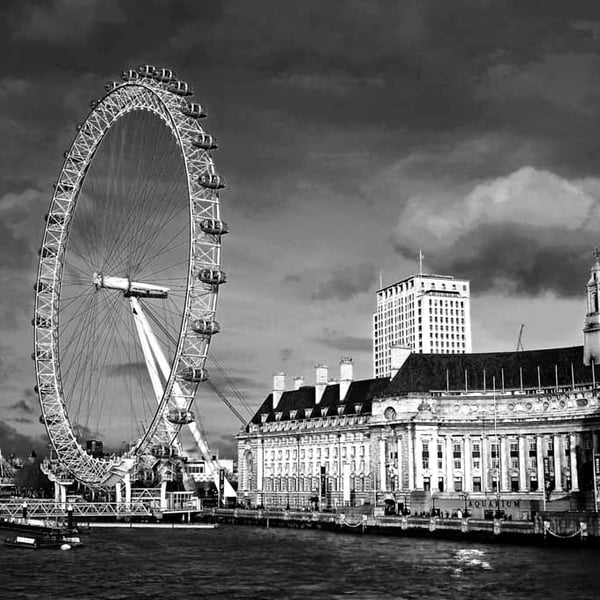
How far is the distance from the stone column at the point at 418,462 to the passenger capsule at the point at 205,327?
130 ft

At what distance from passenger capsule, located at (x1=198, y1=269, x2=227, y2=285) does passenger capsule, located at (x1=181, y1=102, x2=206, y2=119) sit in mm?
13758

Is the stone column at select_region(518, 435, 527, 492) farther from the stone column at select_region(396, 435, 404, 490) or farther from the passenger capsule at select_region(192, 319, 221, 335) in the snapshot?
the passenger capsule at select_region(192, 319, 221, 335)

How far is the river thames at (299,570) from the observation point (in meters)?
57.2

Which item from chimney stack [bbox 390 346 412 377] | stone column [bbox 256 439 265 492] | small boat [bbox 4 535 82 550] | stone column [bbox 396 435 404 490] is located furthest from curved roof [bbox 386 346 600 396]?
small boat [bbox 4 535 82 550]

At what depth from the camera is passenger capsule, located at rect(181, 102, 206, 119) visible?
9331 centimetres

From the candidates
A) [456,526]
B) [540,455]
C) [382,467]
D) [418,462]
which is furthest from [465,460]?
[456,526]

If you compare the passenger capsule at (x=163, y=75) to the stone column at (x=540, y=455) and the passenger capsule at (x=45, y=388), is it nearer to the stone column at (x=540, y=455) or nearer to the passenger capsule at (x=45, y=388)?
the passenger capsule at (x=45, y=388)

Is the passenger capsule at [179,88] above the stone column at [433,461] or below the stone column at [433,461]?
above

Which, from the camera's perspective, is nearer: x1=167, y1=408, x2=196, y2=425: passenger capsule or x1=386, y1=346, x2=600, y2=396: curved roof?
x1=167, y1=408, x2=196, y2=425: passenger capsule

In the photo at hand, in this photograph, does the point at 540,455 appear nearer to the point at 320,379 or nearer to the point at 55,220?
the point at 320,379

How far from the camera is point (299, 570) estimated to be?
68062 mm

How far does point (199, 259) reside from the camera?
305 ft

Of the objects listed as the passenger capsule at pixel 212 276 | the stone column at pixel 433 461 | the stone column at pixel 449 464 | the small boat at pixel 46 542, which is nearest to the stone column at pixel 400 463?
the stone column at pixel 433 461

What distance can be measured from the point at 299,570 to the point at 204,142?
133 ft
